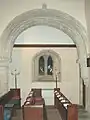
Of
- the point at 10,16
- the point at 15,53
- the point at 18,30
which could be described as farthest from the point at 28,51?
the point at 10,16

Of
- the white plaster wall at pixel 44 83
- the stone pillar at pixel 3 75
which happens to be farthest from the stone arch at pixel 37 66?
the stone pillar at pixel 3 75

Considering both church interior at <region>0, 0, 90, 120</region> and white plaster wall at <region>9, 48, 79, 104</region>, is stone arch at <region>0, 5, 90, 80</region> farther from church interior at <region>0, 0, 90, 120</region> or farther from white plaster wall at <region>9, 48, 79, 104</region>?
white plaster wall at <region>9, 48, 79, 104</region>

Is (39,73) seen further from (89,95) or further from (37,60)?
(89,95)

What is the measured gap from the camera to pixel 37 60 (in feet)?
55.8

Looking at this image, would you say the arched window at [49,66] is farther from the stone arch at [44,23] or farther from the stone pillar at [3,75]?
the stone pillar at [3,75]

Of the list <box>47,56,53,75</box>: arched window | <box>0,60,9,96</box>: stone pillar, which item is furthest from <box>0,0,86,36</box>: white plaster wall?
<box>47,56,53,75</box>: arched window

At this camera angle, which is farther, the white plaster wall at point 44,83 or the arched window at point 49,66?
the arched window at point 49,66

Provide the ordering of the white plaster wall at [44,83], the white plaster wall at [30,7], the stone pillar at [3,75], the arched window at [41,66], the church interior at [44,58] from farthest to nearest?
the arched window at [41,66] < the white plaster wall at [44,83] < the stone pillar at [3,75] < the white plaster wall at [30,7] < the church interior at [44,58]

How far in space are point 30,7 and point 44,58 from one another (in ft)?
20.2

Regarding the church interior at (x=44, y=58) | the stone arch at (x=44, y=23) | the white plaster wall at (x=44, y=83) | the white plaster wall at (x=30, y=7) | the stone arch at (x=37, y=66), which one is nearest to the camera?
the church interior at (x=44, y=58)

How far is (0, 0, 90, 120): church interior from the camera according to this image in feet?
32.6

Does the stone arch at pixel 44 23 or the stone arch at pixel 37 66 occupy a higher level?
the stone arch at pixel 44 23

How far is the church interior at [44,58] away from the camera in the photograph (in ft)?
32.6

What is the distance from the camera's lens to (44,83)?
55.2 feet
